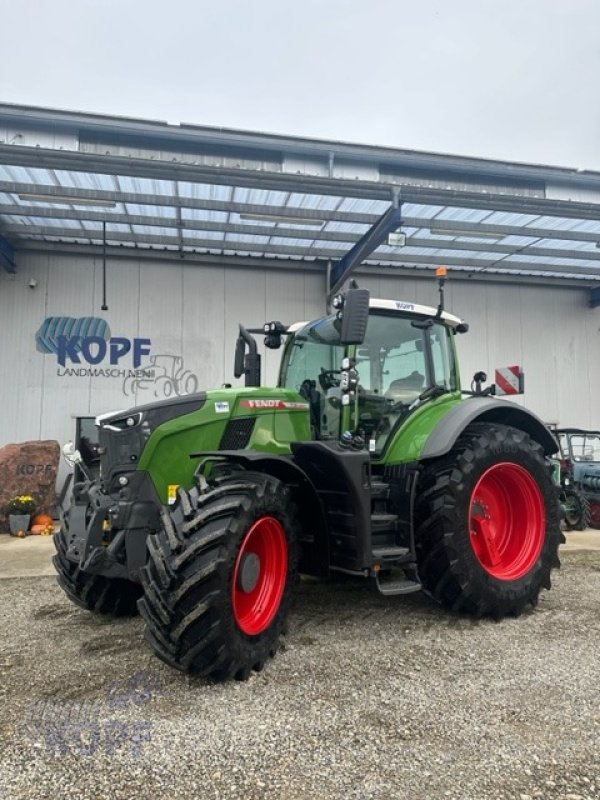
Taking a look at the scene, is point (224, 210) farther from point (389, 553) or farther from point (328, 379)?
point (389, 553)

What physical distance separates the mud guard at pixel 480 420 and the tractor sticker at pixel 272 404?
3.30ft

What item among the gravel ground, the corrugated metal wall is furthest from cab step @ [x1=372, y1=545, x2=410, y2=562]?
the corrugated metal wall

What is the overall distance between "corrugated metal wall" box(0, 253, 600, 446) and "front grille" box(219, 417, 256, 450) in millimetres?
5850

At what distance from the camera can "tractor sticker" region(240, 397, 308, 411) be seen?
4.04m

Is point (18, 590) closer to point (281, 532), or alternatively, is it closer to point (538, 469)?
point (281, 532)

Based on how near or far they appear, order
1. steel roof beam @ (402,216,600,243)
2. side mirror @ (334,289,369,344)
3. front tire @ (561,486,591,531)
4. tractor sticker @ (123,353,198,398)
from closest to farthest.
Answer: side mirror @ (334,289,369,344) → front tire @ (561,486,591,531) → steel roof beam @ (402,216,600,243) → tractor sticker @ (123,353,198,398)

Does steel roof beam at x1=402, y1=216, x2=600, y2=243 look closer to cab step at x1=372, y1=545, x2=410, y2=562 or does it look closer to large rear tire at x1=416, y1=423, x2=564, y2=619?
large rear tire at x1=416, y1=423, x2=564, y2=619

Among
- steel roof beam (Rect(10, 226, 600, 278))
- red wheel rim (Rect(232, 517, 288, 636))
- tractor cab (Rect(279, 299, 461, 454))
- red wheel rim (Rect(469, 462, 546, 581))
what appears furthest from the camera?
steel roof beam (Rect(10, 226, 600, 278))

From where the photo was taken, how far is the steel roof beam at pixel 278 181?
25.2 ft

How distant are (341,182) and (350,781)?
25.6 feet

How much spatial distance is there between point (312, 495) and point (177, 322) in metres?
8.01

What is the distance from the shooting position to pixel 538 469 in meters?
4.75

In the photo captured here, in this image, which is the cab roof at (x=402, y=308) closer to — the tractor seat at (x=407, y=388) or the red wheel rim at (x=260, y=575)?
the tractor seat at (x=407, y=388)

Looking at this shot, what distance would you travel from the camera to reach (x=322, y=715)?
112 inches
